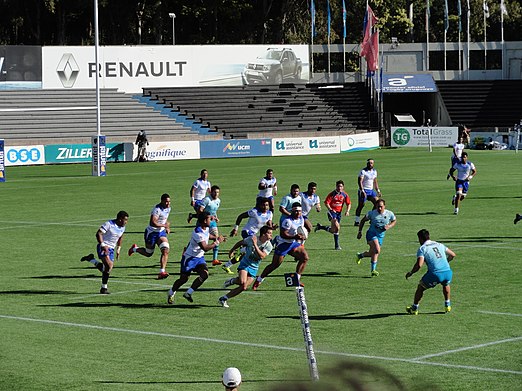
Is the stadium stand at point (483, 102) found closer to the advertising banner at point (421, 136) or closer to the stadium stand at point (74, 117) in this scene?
the advertising banner at point (421, 136)

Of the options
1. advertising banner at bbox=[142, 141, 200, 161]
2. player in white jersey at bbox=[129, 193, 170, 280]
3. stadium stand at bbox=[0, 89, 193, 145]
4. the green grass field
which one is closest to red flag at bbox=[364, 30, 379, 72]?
stadium stand at bbox=[0, 89, 193, 145]

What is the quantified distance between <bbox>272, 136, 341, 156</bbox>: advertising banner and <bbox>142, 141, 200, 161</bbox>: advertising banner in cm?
640

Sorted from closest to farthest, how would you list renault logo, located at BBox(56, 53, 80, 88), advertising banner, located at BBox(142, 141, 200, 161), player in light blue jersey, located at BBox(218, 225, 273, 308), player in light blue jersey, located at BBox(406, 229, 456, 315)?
player in light blue jersey, located at BBox(406, 229, 456, 315) < player in light blue jersey, located at BBox(218, 225, 273, 308) < advertising banner, located at BBox(142, 141, 200, 161) < renault logo, located at BBox(56, 53, 80, 88)

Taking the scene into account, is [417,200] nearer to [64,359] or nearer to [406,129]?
[64,359]

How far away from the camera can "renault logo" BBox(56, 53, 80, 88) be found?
2943 inches

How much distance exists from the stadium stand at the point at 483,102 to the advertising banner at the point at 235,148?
22.3m

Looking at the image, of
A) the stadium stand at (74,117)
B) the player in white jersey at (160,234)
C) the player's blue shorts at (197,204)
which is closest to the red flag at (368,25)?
the stadium stand at (74,117)

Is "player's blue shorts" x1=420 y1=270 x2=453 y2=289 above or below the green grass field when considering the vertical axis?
above

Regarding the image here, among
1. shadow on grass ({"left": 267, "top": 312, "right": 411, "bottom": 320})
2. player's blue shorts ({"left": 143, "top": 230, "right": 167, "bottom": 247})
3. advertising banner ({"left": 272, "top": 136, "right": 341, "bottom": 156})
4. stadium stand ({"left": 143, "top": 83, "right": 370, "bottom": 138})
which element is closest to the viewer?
shadow on grass ({"left": 267, "top": 312, "right": 411, "bottom": 320})

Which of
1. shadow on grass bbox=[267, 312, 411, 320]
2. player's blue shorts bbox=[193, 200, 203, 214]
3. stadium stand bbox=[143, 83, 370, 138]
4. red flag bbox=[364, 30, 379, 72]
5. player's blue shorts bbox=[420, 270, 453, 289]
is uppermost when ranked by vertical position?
red flag bbox=[364, 30, 379, 72]

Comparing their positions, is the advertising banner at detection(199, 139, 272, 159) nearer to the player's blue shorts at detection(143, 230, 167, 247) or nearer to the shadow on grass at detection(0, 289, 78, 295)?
the player's blue shorts at detection(143, 230, 167, 247)

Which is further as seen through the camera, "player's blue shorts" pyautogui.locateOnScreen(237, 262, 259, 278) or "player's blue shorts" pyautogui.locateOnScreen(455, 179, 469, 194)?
"player's blue shorts" pyautogui.locateOnScreen(455, 179, 469, 194)

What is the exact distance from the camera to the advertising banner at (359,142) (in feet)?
246

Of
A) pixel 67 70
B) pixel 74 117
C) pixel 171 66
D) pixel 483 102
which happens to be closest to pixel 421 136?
pixel 483 102
